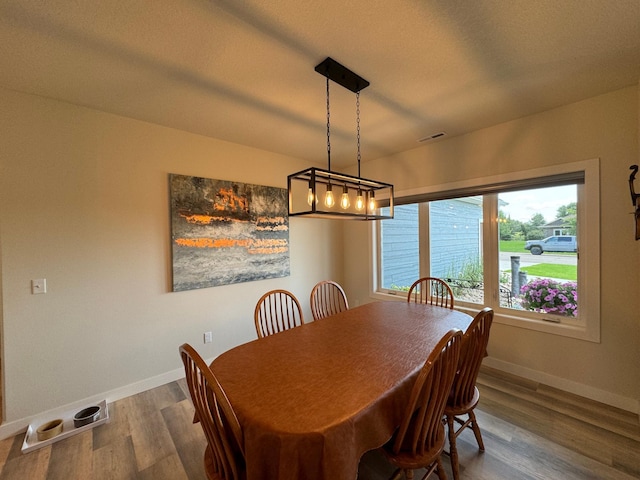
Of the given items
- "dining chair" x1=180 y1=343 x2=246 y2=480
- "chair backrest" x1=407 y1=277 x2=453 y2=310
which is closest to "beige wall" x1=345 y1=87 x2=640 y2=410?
"chair backrest" x1=407 y1=277 x2=453 y2=310

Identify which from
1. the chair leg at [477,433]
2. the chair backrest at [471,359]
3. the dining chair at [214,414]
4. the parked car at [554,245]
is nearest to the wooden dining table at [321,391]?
the dining chair at [214,414]

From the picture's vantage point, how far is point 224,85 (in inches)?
76.3

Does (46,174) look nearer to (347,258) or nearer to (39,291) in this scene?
(39,291)

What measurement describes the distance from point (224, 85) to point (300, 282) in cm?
253

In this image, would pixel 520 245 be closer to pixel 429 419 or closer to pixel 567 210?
pixel 567 210

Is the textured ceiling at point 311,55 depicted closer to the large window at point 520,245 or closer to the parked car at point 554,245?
the large window at point 520,245

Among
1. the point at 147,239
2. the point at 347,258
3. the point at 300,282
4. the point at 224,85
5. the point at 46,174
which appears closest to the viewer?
the point at 224,85

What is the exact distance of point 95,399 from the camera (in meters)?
2.25

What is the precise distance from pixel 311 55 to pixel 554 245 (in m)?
2.74

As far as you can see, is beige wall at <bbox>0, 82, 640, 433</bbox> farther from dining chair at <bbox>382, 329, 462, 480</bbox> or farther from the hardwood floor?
dining chair at <bbox>382, 329, 462, 480</bbox>

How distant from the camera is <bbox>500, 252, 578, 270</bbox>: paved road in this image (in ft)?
7.89

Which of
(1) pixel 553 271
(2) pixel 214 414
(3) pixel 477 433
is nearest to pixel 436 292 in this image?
(1) pixel 553 271

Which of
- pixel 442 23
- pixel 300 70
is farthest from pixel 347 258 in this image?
pixel 442 23

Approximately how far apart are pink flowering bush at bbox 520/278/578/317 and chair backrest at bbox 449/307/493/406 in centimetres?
154
